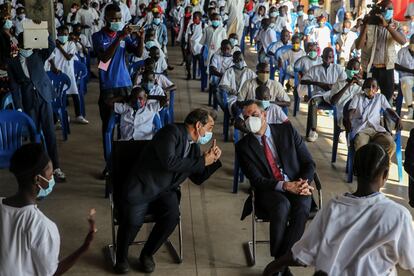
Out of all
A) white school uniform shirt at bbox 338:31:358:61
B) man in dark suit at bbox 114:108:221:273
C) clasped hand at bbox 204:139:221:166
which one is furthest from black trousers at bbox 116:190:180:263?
white school uniform shirt at bbox 338:31:358:61

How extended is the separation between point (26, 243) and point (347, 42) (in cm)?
966

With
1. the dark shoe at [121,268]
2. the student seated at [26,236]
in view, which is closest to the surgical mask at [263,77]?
the dark shoe at [121,268]

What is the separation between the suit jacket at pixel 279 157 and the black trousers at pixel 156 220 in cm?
61

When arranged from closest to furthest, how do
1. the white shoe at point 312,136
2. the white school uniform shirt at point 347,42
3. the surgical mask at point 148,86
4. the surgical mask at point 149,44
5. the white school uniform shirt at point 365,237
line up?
1. the white school uniform shirt at point 365,237
2. the surgical mask at point 148,86
3. the white shoe at point 312,136
4. the surgical mask at point 149,44
5. the white school uniform shirt at point 347,42

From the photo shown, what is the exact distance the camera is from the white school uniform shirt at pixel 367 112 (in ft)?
22.0

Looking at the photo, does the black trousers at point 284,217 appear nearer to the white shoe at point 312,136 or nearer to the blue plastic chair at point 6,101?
the white shoe at point 312,136

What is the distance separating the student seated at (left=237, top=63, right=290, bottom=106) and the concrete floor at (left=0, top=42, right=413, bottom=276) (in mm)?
790

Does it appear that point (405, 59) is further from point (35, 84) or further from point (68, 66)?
point (35, 84)

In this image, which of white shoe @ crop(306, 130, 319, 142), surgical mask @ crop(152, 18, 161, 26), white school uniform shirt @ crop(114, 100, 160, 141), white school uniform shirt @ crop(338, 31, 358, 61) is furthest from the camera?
surgical mask @ crop(152, 18, 161, 26)

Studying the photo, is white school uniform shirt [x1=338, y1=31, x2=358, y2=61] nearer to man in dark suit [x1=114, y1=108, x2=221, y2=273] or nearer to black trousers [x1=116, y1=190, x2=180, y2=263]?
man in dark suit [x1=114, y1=108, x2=221, y2=273]

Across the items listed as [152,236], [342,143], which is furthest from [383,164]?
[342,143]

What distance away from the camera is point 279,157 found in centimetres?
506

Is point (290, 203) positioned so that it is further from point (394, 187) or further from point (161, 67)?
point (161, 67)

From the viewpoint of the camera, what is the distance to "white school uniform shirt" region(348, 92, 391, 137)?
6.70m
